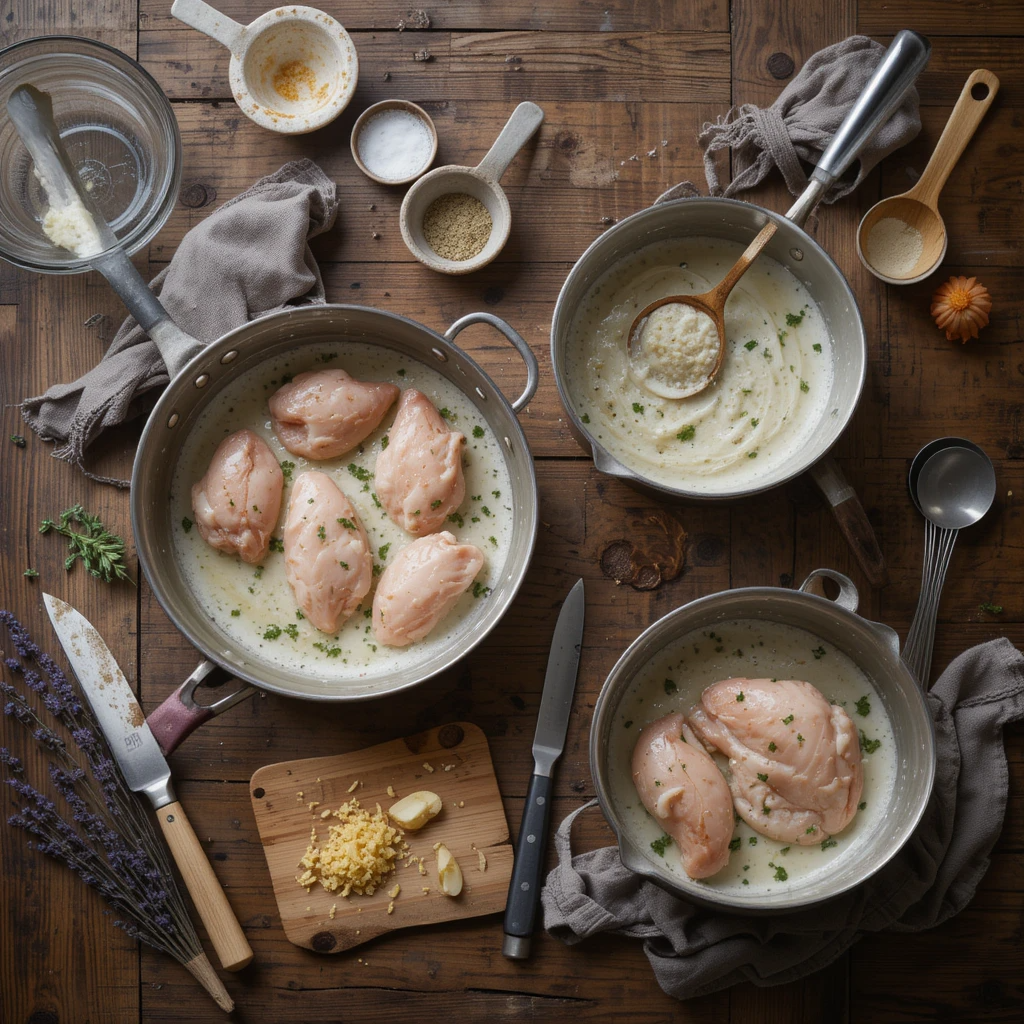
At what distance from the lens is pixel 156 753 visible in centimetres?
207

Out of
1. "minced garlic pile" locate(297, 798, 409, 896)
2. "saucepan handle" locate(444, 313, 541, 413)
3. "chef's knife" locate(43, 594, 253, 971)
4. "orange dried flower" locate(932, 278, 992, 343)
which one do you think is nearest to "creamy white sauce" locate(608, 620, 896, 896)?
"minced garlic pile" locate(297, 798, 409, 896)

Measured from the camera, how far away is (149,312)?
6.55 feet

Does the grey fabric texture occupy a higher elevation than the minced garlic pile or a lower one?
higher

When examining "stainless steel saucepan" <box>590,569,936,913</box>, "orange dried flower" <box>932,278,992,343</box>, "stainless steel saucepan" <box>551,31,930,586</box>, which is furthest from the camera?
"orange dried flower" <box>932,278,992,343</box>

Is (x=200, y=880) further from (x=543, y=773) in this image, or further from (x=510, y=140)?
(x=510, y=140)

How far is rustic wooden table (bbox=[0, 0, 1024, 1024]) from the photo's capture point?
212 cm

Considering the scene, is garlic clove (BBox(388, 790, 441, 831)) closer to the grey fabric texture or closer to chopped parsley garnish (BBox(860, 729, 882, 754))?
chopped parsley garnish (BBox(860, 729, 882, 754))

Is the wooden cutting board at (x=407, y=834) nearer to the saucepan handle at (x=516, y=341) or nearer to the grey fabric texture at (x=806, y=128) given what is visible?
the saucepan handle at (x=516, y=341)

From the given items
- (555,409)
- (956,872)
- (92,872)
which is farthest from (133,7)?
(956,872)

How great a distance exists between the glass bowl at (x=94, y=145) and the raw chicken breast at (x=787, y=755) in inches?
67.3

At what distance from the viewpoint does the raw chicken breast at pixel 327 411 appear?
2.07 m

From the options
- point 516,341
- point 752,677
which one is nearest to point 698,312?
point 516,341

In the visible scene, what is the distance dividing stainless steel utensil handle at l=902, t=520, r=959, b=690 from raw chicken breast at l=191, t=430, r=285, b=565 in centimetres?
149

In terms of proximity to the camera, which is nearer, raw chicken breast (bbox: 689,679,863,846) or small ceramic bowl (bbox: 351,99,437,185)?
raw chicken breast (bbox: 689,679,863,846)
